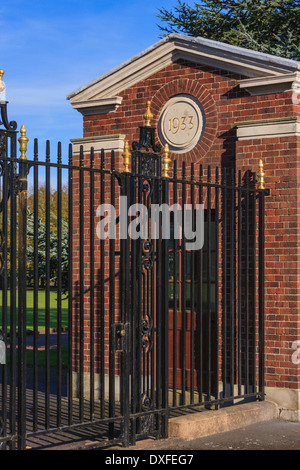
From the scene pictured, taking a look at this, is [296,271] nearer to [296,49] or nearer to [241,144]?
[241,144]

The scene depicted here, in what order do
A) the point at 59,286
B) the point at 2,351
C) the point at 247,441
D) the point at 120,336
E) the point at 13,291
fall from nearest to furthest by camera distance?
the point at 2,351 → the point at 13,291 → the point at 59,286 → the point at 120,336 → the point at 247,441

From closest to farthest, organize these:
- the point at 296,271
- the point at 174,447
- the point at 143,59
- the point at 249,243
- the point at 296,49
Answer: the point at 174,447 < the point at 296,271 < the point at 249,243 < the point at 143,59 < the point at 296,49

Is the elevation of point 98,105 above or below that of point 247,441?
above

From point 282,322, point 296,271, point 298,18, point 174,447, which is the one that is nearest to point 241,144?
point 296,271

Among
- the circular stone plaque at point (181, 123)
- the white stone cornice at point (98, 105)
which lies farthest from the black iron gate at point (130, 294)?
the white stone cornice at point (98, 105)

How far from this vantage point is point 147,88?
384 inches

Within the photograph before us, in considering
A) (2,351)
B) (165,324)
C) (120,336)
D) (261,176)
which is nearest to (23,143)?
(2,351)

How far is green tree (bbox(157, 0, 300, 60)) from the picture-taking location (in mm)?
15523

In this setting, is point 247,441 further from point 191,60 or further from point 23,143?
point 191,60

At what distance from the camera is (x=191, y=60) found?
30.8 feet

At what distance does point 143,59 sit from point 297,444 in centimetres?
564

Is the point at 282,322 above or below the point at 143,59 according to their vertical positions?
below

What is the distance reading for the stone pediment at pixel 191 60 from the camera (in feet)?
27.8

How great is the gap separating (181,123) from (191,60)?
2.89ft
